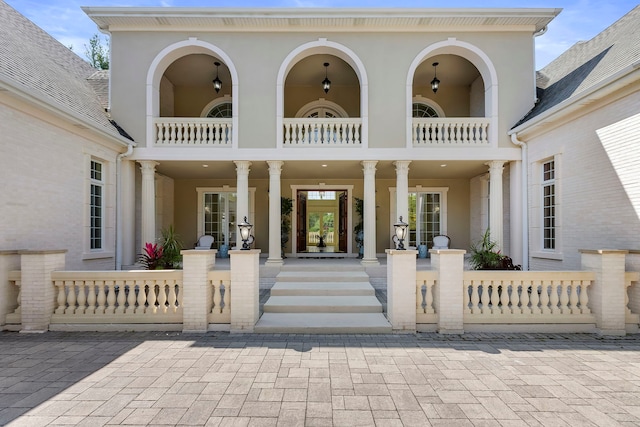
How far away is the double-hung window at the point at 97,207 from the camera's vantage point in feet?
24.7

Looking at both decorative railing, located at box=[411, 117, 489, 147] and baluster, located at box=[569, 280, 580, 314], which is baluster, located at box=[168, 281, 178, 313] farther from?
decorative railing, located at box=[411, 117, 489, 147]

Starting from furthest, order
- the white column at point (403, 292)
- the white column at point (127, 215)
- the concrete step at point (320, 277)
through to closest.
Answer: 1. the white column at point (127, 215)
2. the concrete step at point (320, 277)
3. the white column at point (403, 292)

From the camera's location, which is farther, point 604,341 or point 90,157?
point 90,157

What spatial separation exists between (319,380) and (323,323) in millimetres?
1702

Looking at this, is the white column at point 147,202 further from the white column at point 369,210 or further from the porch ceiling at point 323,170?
the white column at point 369,210

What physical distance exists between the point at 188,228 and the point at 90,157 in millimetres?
4323

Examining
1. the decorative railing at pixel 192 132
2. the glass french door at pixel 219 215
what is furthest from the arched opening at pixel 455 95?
the glass french door at pixel 219 215

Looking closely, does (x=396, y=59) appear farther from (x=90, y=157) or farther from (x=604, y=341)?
(x=90, y=157)

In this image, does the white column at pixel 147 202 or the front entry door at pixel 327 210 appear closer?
the white column at pixel 147 202

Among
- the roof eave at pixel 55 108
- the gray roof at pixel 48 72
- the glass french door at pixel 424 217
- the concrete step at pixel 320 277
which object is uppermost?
the gray roof at pixel 48 72

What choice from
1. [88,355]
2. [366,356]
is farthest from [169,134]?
[366,356]

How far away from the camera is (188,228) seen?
11.1 metres

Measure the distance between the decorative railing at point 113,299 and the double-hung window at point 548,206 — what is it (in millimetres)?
8102

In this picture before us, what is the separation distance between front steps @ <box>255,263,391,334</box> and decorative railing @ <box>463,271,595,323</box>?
1450 mm
